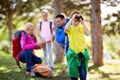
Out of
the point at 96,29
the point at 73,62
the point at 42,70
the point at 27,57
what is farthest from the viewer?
the point at 96,29

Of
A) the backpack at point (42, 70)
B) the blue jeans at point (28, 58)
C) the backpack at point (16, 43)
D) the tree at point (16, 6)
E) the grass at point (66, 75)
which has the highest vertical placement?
the tree at point (16, 6)

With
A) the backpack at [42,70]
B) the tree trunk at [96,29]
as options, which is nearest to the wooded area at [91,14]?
the tree trunk at [96,29]

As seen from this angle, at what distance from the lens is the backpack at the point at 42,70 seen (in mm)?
10735

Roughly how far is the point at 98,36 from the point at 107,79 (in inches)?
137

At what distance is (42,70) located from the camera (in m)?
10.8

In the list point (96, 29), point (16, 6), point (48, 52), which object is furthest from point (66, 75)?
point (16, 6)

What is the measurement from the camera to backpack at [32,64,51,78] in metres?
10.7

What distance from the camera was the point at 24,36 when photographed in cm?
1050

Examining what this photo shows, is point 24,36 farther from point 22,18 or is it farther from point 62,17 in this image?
point 22,18

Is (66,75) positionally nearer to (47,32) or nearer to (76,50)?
(47,32)

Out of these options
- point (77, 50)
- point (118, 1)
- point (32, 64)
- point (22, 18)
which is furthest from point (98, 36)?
point (22, 18)

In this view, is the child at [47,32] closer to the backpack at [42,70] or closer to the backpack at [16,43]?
the backpack at [42,70]

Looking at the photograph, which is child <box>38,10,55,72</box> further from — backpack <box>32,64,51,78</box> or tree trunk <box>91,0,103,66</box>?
tree trunk <box>91,0,103,66</box>

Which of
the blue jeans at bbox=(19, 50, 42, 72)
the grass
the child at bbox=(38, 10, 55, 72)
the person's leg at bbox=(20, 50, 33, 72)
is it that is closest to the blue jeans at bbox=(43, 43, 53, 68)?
the child at bbox=(38, 10, 55, 72)
